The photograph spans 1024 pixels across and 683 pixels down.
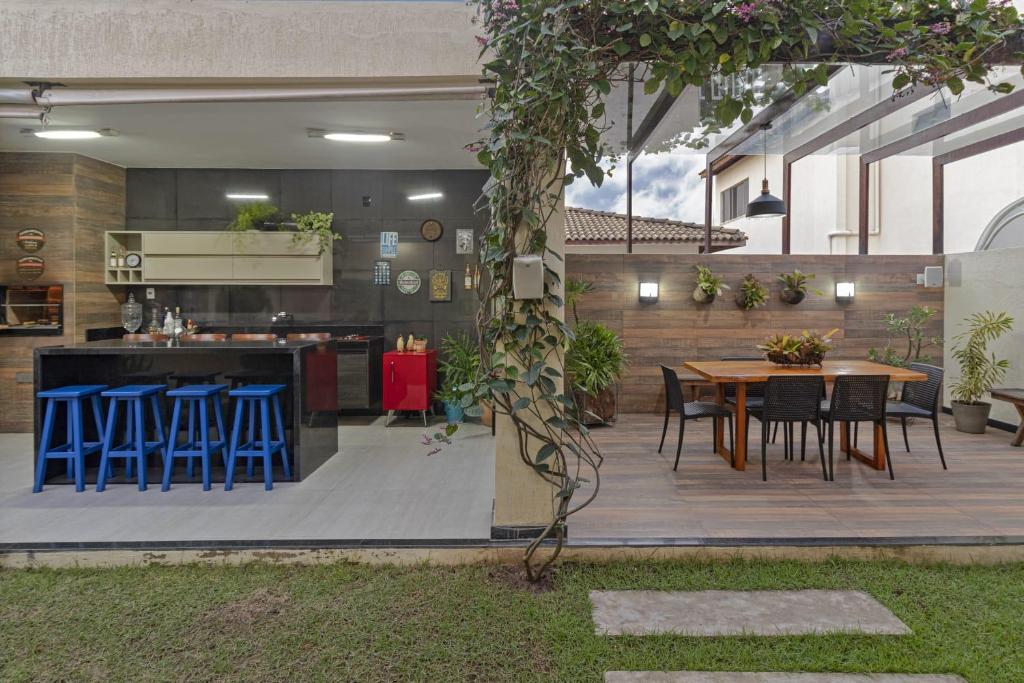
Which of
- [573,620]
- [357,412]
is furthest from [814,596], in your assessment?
[357,412]

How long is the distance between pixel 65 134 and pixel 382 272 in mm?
3093

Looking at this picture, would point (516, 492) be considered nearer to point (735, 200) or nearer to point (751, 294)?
point (751, 294)

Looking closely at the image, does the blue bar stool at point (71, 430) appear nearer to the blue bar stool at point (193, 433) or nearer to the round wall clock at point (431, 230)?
the blue bar stool at point (193, 433)

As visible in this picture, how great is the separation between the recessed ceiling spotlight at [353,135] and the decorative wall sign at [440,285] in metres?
1.72

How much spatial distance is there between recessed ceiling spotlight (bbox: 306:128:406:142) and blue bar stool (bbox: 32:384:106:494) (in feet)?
8.94

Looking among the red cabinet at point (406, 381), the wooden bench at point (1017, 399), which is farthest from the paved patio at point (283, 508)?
the wooden bench at point (1017, 399)

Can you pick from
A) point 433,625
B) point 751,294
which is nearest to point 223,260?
point 433,625

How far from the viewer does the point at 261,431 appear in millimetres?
4320

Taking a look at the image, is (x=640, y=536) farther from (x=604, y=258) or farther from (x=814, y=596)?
(x=604, y=258)

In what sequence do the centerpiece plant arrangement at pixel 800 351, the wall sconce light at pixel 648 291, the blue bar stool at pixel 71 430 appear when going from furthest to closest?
1. the wall sconce light at pixel 648 291
2. the centerpiece plant arrangement at pixel 800 351
3. the blue bar stool at pixel 71 430

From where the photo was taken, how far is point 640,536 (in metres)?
3.22

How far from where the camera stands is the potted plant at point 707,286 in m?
7.00

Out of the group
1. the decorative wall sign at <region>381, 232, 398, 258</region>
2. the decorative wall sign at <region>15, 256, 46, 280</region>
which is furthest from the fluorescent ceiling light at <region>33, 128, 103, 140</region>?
the decorative wall sign at <region>381, 232, 398, 258</region>

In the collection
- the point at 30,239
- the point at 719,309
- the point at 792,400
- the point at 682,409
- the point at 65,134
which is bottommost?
the point at 682,409
